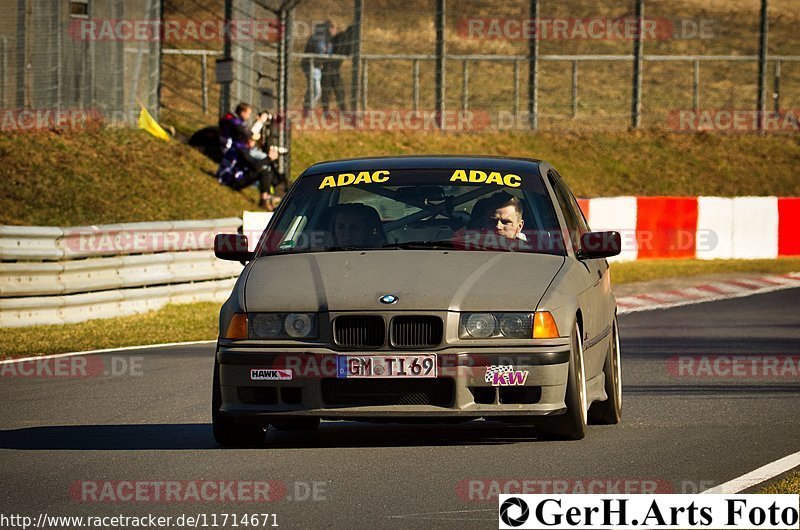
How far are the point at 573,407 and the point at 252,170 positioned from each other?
18.5 metres

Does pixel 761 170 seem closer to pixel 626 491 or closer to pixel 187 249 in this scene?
pixel 187 249

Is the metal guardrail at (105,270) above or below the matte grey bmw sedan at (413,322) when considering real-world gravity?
below

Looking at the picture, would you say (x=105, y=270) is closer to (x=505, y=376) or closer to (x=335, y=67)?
(x=505, y=376)

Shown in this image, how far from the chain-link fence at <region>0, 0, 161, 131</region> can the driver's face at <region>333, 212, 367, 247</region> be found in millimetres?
16916

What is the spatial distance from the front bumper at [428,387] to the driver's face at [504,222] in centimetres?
110

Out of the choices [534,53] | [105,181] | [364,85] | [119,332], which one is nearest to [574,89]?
[534,53]

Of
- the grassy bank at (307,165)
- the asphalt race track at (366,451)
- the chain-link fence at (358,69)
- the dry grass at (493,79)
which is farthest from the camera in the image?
the dry grass at (493,79)

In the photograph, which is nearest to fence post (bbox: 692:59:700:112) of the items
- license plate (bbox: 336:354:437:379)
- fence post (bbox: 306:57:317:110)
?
fence post (bbox: 306:57:317:110)

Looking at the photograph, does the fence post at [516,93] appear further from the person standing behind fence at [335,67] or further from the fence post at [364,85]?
the person standing behind fence at [335,67]

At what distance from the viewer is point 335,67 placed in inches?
1220

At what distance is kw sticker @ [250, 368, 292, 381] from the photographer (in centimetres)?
816

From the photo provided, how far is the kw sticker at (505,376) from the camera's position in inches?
316

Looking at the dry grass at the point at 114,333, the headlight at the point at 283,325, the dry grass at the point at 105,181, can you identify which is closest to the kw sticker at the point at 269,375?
the headlight at the point at 283,325

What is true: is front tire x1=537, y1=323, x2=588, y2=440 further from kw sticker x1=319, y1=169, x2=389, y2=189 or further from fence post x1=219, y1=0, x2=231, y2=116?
fence post x1=219, y1=0, x2=231, y2=116
